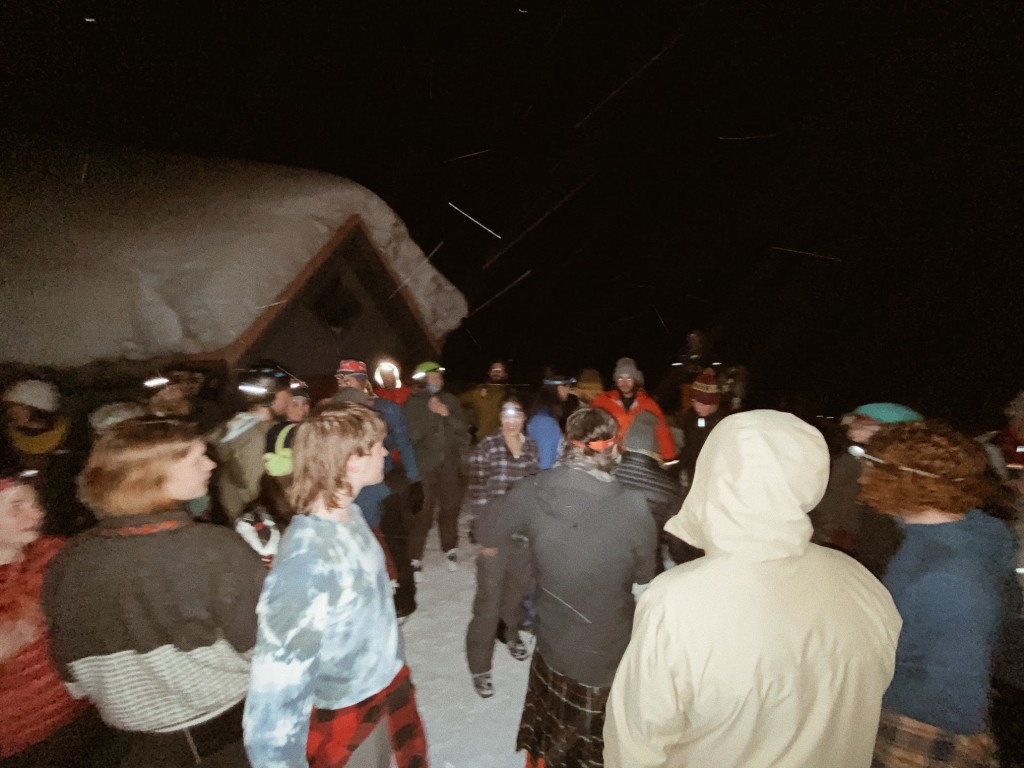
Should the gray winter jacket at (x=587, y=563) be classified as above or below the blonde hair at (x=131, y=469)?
below

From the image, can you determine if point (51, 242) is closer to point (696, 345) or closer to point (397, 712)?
point (397, 712)

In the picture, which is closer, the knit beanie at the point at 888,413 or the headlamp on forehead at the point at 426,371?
the knit beanie at the point at 888,413

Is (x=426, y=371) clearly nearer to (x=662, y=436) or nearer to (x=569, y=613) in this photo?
(x=662, y=436)

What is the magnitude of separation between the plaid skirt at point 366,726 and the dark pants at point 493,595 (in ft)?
3.01

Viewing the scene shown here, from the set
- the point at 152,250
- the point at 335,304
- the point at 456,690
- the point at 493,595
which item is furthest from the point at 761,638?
the point at 335,304

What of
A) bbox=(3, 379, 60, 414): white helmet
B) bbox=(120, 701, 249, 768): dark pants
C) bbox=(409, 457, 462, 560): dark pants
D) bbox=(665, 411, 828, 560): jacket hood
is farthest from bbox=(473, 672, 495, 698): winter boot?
bbox=(3, 379, 60, 414): white helmet

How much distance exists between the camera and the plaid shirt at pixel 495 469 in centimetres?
435

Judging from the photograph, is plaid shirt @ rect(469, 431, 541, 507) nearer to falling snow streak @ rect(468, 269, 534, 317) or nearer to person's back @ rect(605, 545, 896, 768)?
person's back @ rect(605, 545, 896, 768)

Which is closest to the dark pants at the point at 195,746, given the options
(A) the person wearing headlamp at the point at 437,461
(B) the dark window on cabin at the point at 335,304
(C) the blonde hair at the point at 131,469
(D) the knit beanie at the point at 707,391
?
(C) the blonde hair at the point at 131,469

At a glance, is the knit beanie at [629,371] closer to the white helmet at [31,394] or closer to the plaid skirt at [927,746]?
the plaid skirt at [927,746]

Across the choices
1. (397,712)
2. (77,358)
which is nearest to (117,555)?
(397,712)

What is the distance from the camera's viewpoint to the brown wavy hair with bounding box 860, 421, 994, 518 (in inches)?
75.8

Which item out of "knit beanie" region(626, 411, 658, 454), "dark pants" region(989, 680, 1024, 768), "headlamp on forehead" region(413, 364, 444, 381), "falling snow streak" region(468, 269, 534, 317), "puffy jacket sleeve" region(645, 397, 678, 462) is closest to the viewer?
Result: "dark pants" region(989, 680, 1024, 768)

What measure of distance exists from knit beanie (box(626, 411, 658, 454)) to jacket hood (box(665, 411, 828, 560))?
258 cm
